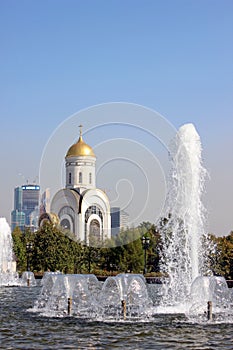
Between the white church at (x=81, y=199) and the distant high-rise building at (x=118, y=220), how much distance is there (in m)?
0.88

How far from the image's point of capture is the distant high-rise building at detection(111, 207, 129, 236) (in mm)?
60984

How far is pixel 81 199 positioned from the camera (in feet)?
227

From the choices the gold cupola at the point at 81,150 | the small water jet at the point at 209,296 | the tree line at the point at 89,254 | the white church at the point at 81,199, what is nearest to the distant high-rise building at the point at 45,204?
the white church at the point at 81,199

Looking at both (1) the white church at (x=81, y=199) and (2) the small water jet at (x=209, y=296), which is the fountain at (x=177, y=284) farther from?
(1) the white church at (x=81, y=199)

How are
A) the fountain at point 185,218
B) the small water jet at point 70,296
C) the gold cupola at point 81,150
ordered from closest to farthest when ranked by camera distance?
the small water jet at point 70,296 → the fountain at point 185,218 → the gold cupola at point 81,150

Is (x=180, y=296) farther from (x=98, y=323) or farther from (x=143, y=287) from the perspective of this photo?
(x=98, y=323)

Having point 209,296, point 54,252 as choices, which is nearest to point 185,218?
point 209,296

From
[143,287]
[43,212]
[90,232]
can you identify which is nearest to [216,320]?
[143,287]

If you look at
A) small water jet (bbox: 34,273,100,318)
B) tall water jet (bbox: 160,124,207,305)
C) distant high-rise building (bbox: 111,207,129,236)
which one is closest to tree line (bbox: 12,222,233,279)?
distant high-rise building (bbox: 111,207,129,236)

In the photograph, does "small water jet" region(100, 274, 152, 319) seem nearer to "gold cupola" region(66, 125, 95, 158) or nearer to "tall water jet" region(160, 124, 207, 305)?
"tall water jet" region(160, 124, 207, 305)

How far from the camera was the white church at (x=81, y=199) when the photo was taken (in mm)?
69000

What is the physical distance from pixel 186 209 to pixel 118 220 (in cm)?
4510

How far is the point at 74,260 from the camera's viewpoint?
54.3 m

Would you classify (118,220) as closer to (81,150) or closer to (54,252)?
(81,150)
